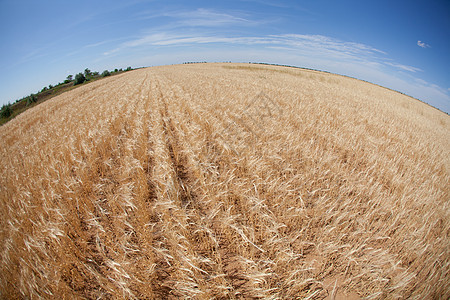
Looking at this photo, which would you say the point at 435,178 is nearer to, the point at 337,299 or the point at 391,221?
the point at 391,221

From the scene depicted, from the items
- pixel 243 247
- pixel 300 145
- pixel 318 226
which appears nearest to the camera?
pixel 243 247

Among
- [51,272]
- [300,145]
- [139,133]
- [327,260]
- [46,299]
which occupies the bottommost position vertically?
[327,260]

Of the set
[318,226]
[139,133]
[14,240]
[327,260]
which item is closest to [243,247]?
[327,260]

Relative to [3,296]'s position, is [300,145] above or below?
above

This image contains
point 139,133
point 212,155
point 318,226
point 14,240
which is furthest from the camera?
point 139,133

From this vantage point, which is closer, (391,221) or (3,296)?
(3,296)

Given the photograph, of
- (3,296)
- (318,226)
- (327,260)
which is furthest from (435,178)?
(3,296)

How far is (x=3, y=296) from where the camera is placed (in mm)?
1422

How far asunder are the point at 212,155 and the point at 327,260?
2379 millimetres

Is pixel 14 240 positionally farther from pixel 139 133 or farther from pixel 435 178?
pixel 435 178

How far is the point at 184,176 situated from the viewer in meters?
3.08

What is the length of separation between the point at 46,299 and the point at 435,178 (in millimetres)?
5571

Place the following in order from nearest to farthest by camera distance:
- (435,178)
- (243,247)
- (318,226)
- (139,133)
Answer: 1. (243,247)
2. (318,226)
3. (435,178)
4. (139,133)

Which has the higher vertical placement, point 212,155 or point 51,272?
point 212,155
